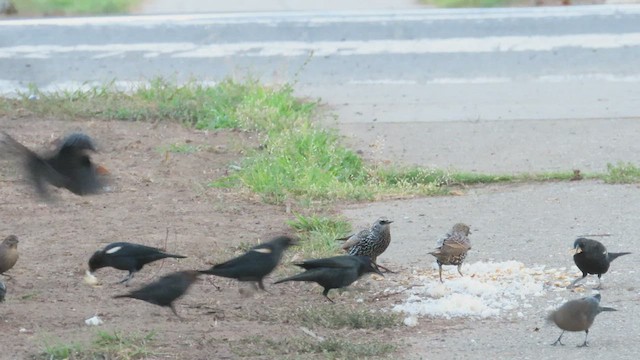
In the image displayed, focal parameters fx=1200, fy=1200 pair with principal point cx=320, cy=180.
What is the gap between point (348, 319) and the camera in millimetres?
6375

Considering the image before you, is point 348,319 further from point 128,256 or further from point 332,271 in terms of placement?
point 128,256

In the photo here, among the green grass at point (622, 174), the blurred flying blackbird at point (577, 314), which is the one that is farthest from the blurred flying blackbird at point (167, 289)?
the green grass at point (622, 174)

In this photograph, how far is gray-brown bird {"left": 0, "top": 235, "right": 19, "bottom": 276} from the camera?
705cm

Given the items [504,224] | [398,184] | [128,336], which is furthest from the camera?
[398,184]

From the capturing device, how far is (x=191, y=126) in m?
11.4

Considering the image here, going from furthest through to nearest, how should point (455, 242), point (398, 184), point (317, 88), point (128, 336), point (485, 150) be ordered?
point (317, 88) < point (485, 150) < point (398, 184) < point (455, 242) < point (128, 336)

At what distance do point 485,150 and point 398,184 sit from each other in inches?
55.2

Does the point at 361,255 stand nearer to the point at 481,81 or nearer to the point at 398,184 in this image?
the point at 398,184

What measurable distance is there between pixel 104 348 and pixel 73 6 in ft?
43.4

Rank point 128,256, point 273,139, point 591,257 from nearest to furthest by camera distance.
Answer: point 591,257, point 128,256, point 273,139

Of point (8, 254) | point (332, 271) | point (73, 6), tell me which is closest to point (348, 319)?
point (332, 271)

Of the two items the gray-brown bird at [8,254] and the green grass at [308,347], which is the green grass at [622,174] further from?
the gray-brown bird at [8,254]

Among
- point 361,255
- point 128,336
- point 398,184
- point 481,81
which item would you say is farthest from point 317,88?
point 128,336

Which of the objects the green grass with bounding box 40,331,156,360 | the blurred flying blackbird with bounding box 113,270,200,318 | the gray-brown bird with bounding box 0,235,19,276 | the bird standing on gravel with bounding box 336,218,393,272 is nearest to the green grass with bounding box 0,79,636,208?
the bird standing on gravel with bounding box 336,218,393,272
